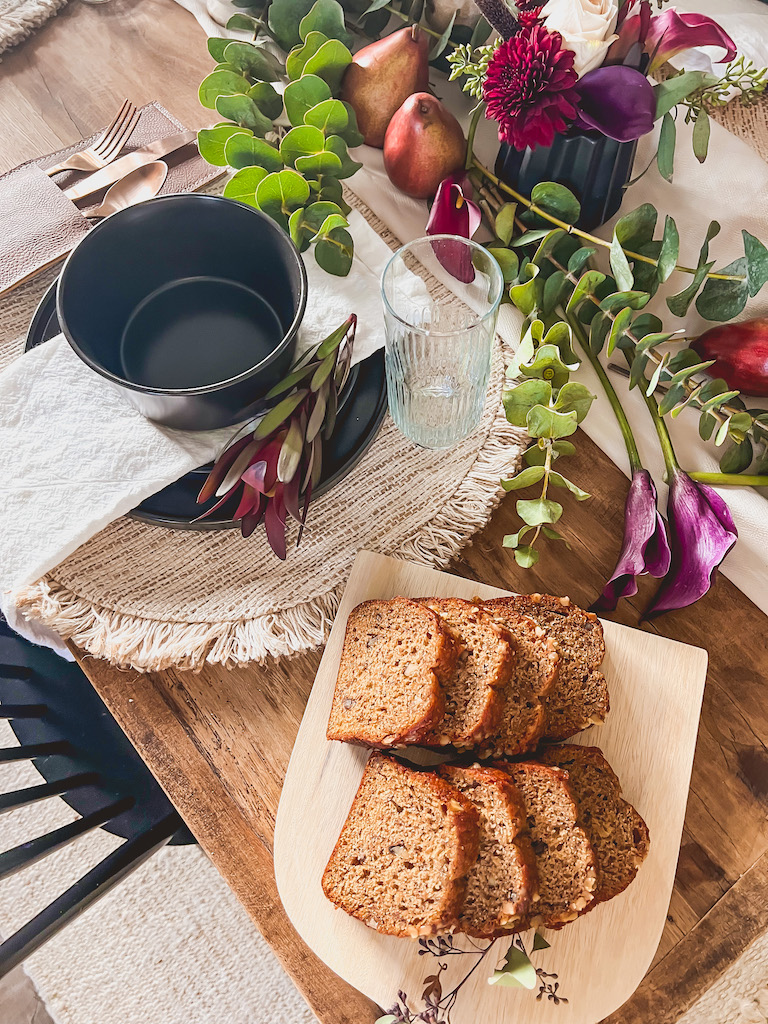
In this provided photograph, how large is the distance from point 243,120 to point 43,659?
0.71m

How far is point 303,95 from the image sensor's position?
34.0 inches

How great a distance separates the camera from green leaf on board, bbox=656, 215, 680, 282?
0.80 meters

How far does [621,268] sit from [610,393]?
138 millimetres

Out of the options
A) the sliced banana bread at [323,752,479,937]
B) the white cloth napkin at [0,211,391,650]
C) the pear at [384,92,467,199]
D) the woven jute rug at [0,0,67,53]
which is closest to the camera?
the sliced banana bread at [323,752,479,937]

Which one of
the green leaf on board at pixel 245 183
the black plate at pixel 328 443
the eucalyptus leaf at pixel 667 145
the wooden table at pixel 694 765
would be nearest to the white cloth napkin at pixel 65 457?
the black plate at pixel 328 443

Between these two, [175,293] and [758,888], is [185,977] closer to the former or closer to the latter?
[758,888]

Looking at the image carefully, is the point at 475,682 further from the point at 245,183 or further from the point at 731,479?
the point at 245,183

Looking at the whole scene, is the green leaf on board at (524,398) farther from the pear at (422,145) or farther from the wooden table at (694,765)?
the pear at (422,145)

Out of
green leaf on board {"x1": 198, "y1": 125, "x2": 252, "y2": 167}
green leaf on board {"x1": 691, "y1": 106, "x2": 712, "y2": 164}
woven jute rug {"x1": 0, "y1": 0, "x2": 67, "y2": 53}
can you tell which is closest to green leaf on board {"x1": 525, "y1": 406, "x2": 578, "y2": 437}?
green leaf on board {"x1": 691, "y1": 106, "x2": 712, "y2": 164}

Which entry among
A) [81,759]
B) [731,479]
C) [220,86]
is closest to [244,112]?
[220,86]

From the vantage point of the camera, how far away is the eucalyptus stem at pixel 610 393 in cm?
85

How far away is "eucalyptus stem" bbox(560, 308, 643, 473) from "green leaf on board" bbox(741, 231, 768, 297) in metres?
0.17

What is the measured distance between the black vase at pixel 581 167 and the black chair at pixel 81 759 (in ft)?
2.70

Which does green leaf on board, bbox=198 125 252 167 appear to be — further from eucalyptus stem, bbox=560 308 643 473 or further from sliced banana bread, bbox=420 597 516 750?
sliced banana bread, bbox=420 597 516 750
